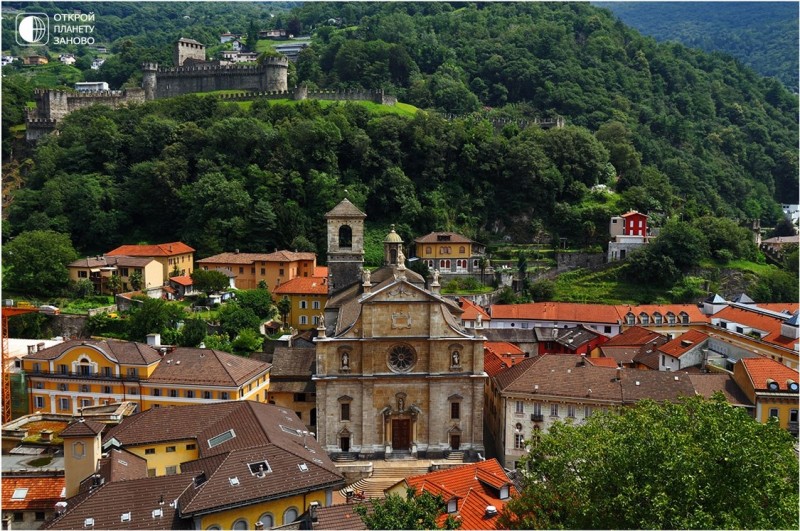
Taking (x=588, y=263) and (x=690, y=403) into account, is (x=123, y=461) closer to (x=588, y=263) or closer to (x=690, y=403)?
(x=690, y=403)

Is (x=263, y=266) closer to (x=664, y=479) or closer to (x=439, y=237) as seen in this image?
(x=439, y=237)

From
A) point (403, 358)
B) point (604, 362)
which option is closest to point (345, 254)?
point (403, 358)

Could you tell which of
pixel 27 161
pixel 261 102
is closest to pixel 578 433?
pixel 261 102

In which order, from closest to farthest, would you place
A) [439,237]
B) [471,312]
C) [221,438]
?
[221,438], [471,312], [439,237]

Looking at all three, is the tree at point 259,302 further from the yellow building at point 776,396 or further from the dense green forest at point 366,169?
the yellow building at point 776,396

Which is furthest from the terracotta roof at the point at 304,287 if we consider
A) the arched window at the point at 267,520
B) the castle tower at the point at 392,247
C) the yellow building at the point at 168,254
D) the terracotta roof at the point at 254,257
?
the arched window at the point at 267,520
